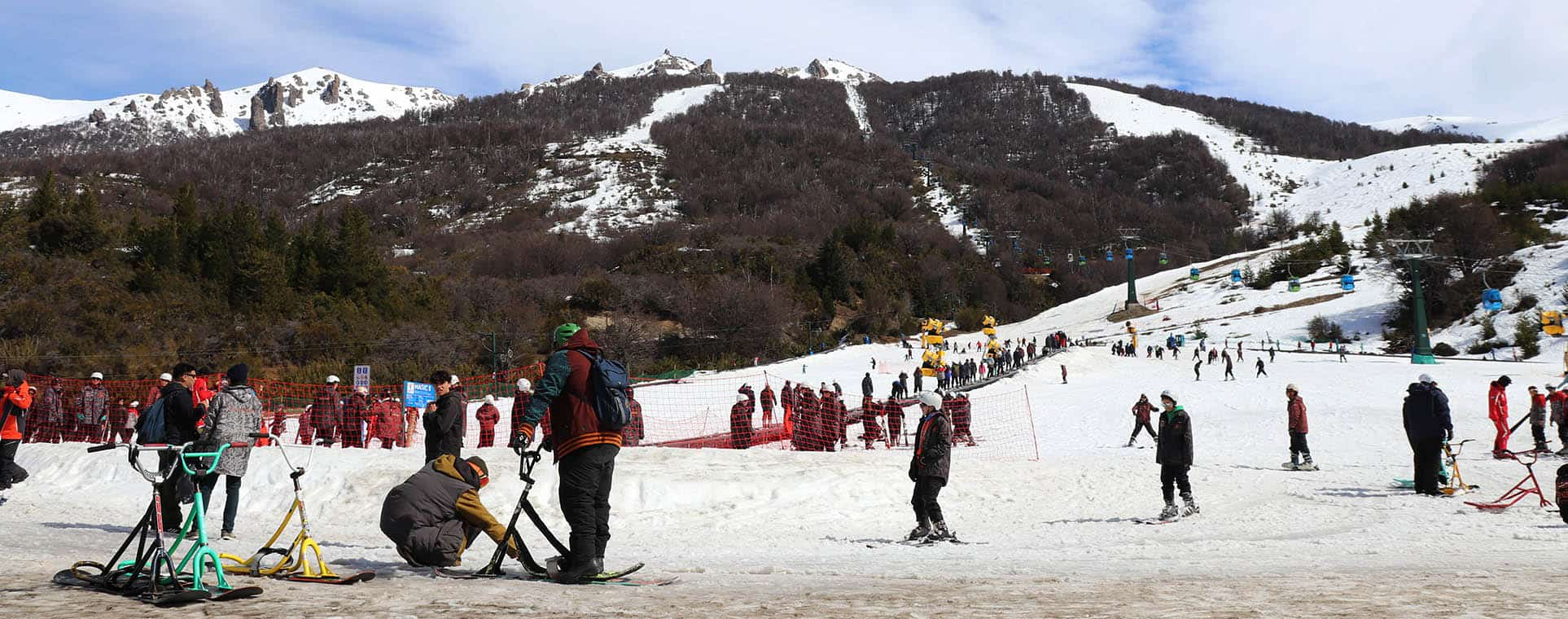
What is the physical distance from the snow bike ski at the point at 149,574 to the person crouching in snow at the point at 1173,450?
8367mm

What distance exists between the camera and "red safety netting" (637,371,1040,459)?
685 inches

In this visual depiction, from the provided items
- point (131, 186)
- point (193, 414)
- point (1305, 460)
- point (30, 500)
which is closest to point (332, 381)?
point (30, 500)

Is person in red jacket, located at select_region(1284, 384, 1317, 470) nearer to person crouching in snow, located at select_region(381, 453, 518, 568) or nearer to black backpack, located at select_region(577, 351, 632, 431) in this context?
black backpack, located at select_region(577, 351, 632, 431)

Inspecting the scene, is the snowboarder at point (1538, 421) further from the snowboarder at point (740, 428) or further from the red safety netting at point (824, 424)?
the snowboarder at point (740, 428)

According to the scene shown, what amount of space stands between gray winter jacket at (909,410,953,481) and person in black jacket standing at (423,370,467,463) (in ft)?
12.9

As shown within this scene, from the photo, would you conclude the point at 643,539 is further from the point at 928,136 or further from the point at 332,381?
the point at 928,136

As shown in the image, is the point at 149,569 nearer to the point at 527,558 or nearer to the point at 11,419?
the point at 527,558

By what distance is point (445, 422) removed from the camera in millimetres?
8094

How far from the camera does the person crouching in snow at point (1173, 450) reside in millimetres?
9703

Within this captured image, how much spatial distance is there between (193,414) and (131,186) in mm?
97091

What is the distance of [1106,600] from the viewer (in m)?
5.25

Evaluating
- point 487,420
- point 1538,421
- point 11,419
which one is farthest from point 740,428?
point 1538,421

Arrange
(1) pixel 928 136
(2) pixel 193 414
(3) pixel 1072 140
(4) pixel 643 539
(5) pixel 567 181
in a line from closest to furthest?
(2) pixel 193 414 < (4) pixel 643 539 < (5) pixel 567 181 < (3) pixel 1072 140 < (1) pixel 928 136

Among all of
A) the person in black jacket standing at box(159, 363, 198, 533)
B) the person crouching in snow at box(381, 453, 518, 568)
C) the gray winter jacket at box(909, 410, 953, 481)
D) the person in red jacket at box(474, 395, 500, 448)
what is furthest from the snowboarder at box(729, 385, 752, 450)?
the person crouching in snow at box(381, 453, 518, 568)
